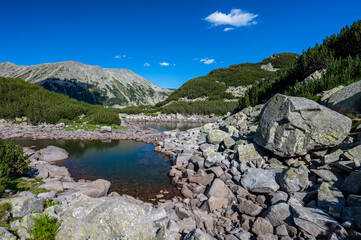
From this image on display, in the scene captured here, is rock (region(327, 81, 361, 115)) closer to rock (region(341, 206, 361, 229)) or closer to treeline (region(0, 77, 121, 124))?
rock (region(341, 206, 361, 229))

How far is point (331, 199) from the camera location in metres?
5.59

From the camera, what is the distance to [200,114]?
64.1 m

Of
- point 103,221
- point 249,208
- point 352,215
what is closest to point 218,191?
point 249,208

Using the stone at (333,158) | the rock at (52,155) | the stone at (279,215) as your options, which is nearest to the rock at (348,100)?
the stone at (333,158)

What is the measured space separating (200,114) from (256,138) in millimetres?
54164

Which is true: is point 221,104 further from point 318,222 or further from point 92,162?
point 318,222

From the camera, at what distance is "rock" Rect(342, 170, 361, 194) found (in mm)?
5543

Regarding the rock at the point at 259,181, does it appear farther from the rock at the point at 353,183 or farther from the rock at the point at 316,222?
the rock at the point at 353,183

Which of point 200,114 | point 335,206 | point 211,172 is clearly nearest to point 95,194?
point 211,172

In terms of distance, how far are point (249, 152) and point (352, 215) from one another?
5.41 meters

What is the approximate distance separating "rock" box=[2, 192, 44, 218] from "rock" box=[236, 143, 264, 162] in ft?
30.6

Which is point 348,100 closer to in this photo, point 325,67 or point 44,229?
point 325,67

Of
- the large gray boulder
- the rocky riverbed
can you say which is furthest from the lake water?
the large gray boulder

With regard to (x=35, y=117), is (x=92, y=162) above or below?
below
